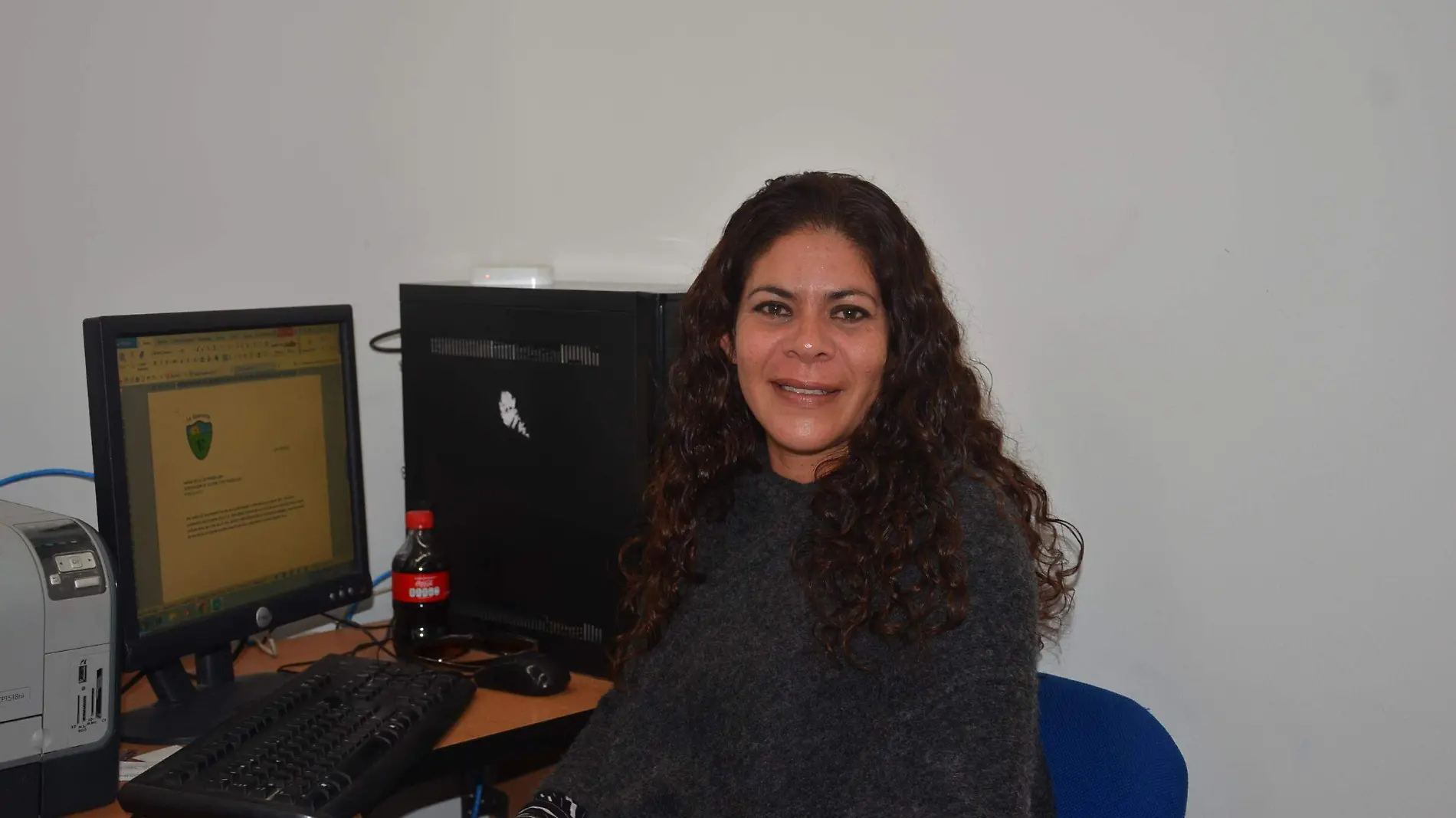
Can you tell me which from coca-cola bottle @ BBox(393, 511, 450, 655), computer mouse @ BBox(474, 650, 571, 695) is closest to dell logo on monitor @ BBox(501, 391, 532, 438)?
coca-cola bottle @ BBox(393, 511, 450, 655)

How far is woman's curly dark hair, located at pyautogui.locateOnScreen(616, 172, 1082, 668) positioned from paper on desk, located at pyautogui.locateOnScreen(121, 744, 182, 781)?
1.76 ft

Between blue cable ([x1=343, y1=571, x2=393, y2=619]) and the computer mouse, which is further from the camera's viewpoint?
blue cable ([x1=343, y1=571, x2=393, y2=619])

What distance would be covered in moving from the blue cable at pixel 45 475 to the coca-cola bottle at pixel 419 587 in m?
0.45

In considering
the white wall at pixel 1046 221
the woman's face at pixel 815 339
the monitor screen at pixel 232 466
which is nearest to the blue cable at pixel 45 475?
the white wall at pixel 1046 221

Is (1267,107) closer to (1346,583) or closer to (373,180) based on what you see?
(1346,583)

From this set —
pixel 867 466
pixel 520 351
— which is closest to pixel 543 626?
pixel 520 351

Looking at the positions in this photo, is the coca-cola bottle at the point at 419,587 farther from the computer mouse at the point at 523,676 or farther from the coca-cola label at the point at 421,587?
the computer mouse at the point at 523,676

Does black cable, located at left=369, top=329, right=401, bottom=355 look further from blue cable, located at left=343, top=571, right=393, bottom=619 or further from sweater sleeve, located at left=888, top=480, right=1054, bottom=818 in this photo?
sweater sleeve, located at left=888, top=480, right=1054, bottom=818

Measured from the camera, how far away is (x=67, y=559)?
127 centimetres

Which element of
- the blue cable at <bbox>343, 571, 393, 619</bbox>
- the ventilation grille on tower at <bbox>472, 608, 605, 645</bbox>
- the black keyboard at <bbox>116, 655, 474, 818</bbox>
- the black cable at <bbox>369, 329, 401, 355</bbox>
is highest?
the black cable at <bbox>369, 329, 401, 355</bbox>

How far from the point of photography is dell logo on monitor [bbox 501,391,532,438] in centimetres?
172

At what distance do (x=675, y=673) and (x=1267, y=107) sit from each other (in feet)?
3.14

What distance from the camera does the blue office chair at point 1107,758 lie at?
1197 millimetres

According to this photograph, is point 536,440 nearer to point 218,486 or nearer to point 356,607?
point 218,486
